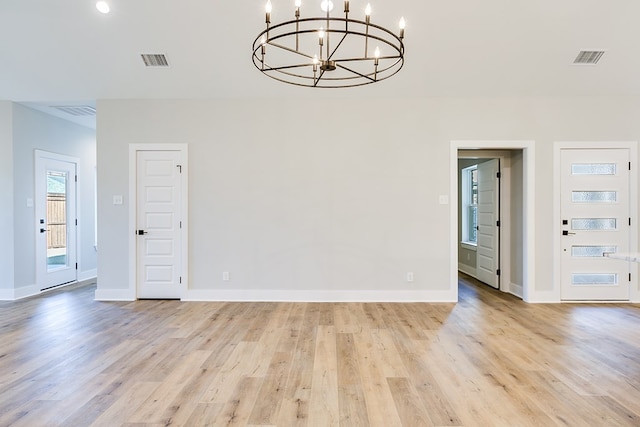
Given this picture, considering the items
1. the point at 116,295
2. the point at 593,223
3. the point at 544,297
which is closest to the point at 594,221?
the point at 593,223

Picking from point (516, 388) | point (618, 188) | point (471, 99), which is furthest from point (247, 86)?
point (618, 188)

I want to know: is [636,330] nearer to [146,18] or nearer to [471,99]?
[471,99]

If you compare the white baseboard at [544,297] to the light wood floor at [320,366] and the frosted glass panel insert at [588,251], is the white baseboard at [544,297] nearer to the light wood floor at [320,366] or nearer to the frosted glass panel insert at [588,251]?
the light wood floor at [320,366]

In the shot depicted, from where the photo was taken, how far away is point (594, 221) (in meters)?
4.89

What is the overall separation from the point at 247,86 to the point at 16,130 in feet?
11.9

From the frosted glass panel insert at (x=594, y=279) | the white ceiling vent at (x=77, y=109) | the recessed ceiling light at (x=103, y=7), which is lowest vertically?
the frosted glass panel insert at (x=594, y=279)

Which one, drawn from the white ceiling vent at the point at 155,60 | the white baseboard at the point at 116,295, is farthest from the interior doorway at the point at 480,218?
the white baseboard at the point at 116,295

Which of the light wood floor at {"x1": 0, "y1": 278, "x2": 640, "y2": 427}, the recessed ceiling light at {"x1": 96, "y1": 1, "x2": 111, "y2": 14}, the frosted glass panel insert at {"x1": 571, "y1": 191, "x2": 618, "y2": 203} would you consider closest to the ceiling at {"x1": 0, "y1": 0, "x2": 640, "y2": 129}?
the recessed ceiling light at {"x1": 96, "y1": 1, "x2": 111, "y2": 14}

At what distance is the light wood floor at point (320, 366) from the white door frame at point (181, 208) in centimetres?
57

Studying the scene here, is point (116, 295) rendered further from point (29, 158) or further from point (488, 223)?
point (488, 223)

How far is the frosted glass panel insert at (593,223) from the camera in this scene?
4.88 meters

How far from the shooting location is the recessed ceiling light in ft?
11.7

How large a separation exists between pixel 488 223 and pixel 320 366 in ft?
14.3

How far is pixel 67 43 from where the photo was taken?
13.1 feet
